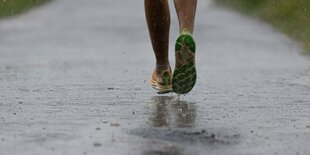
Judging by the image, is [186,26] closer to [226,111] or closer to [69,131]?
[226,111]

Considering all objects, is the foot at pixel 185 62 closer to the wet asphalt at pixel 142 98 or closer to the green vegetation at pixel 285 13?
the wet asphalt at pixel 142 98

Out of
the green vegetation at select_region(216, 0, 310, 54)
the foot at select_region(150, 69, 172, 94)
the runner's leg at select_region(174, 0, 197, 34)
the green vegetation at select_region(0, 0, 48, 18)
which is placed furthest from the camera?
the green vegetation at select_region(0, 0, 48, 18)

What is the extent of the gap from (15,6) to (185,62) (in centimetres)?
1667

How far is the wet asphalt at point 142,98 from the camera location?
5.26 m

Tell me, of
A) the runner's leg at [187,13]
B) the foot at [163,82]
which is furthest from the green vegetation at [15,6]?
the runner's leg at [187,13]

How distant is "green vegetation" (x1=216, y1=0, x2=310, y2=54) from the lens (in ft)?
51.0

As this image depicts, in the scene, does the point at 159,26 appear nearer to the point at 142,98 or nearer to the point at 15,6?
the point at 142,98

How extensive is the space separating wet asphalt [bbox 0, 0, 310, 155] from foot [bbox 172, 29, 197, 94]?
0.20m

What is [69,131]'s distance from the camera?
5.67 metres

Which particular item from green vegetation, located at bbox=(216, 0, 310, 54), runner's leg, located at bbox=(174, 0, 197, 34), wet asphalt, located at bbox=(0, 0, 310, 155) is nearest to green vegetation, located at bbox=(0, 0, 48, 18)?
green vegetation, located at bbox=(216, 0, 310, 54)

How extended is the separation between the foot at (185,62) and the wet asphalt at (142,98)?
20 centimetres

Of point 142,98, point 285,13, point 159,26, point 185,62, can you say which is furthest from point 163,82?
point 285,13

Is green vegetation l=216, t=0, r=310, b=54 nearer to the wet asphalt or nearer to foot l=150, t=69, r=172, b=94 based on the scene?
the wet asphalt

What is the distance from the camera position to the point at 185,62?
6.43 meters
